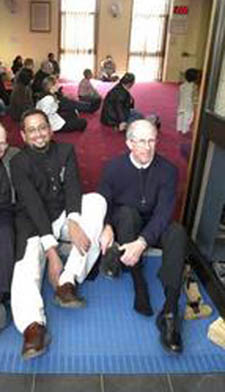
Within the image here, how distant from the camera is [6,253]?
193 cm

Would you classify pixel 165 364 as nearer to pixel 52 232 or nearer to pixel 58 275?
pixel 58 275

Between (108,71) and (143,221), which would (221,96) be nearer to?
(143,221)

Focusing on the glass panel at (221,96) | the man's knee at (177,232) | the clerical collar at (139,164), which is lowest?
the man's knee at (177,232)

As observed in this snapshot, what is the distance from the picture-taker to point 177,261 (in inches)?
71.0

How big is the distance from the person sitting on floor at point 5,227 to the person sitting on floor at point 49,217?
0.12 ft

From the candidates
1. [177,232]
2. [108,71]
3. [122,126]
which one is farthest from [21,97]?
[108,71]

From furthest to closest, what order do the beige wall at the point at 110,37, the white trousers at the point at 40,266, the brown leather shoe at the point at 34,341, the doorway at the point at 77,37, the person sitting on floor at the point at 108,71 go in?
the doorway at the point at 77,37, the beige wall at the point at 110,37, the person sitting on floor at the point at 108,71, the white trousers at the point at 40,266, the brown leather shoe at the point at 34,341

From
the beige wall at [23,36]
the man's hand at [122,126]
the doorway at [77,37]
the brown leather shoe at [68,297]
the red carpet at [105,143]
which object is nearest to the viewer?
the brown leather shoe at [68,297]

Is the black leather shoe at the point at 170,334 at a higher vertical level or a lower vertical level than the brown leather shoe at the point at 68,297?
lower

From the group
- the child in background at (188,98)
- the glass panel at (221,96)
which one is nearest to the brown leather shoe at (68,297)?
the glass panel at (221,96)

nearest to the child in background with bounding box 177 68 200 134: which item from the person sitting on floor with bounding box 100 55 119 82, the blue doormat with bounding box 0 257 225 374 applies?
the blue doormat with bounding box 0 257 225 374

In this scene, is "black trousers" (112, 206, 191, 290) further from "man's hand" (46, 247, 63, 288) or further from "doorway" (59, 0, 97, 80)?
"doorway" (59, 0, 97, 80)

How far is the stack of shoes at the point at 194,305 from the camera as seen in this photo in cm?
204

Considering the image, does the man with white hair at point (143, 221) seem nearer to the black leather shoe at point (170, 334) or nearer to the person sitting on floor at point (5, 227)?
the black leather shoe at point (170, 334)
